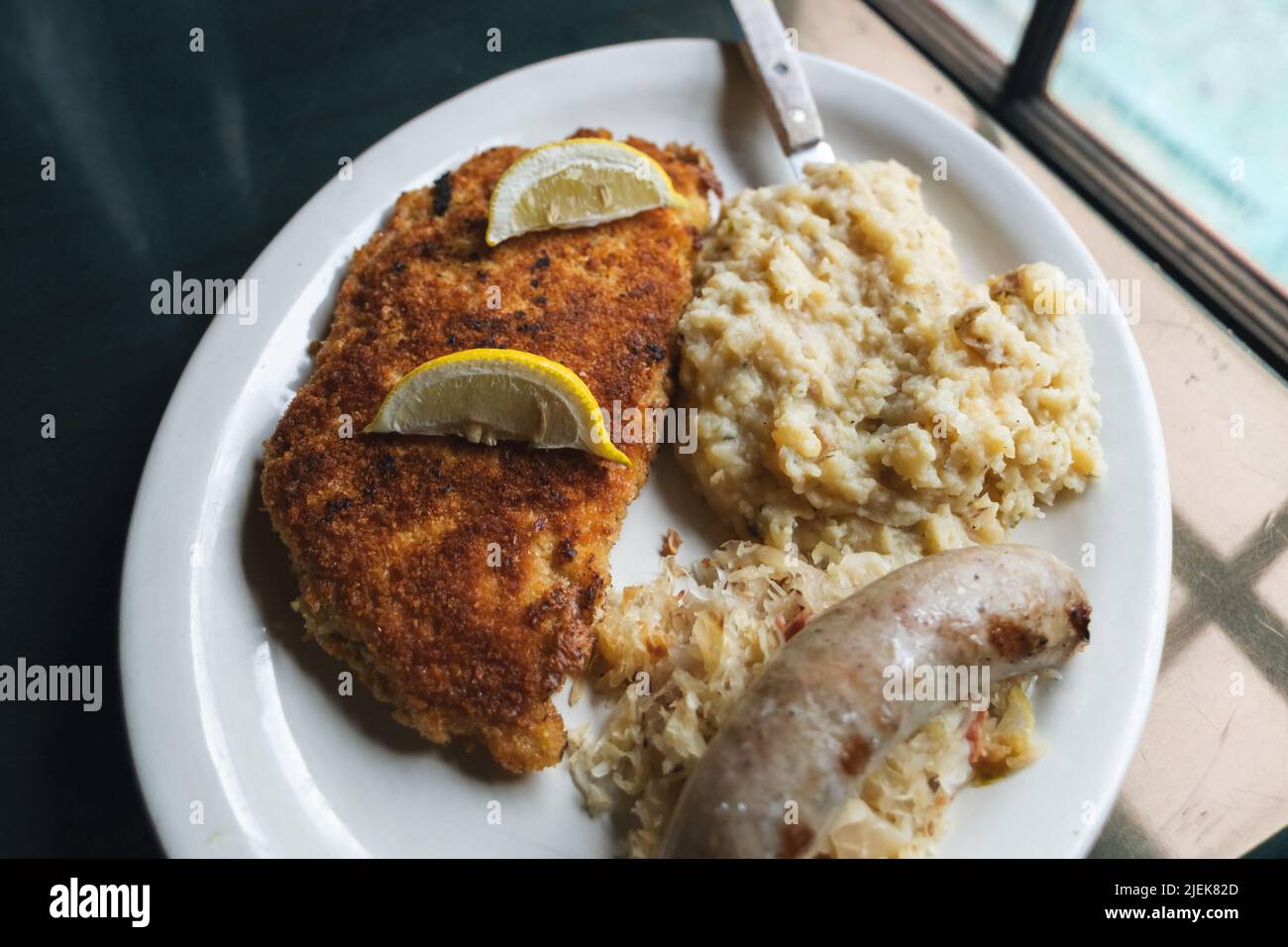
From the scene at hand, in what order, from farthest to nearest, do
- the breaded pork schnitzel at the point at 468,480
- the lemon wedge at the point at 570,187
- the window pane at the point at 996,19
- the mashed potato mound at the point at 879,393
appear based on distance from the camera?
the window pane at the point at 996,19
the lemon wedge at the point at 570,187
the mashed potato mound at the point at 879,393
the breaded pork schnitzel at the point at 468,480

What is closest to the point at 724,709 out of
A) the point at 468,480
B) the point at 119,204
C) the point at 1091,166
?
the point at 468,480

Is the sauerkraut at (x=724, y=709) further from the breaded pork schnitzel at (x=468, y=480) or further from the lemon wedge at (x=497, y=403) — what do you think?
the lemon wedge at (x=497, y=403)

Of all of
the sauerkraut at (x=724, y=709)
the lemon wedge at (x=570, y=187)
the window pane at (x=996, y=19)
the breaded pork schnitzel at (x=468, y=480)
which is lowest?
the sauerkraut at (x=724, y=709)

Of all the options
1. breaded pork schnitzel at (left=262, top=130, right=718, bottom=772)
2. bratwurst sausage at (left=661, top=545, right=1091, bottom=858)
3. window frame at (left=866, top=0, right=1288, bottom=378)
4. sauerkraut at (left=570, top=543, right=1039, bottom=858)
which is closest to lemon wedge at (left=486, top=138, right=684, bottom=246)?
breaded pork schnitzel at (left=262, top=130, right=718, bottom=772)

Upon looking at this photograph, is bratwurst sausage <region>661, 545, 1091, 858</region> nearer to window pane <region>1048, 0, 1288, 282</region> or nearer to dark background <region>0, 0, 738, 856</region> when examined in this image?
dark background <region>0, 0, 738, 856</region>

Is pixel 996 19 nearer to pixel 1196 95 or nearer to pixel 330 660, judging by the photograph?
pixel 1196 95

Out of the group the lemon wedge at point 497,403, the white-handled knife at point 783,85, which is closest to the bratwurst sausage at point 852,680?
the lemon wedge at point 497,403
